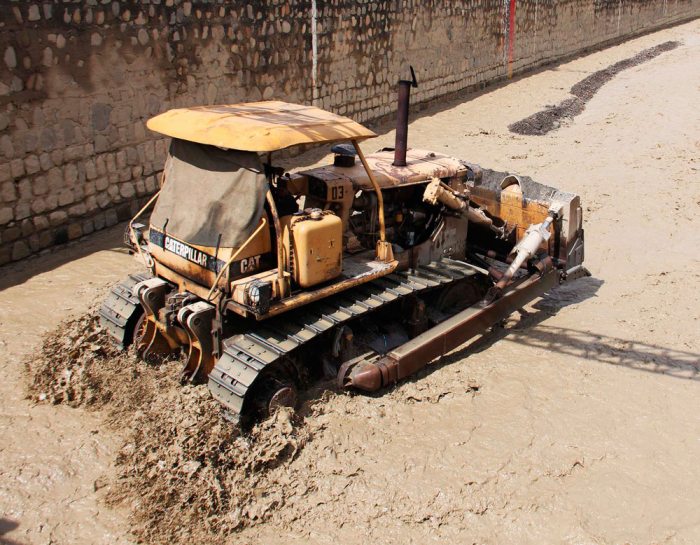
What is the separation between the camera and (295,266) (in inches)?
207

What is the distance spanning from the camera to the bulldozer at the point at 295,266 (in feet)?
16.9

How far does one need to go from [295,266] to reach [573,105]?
14392 millimetres

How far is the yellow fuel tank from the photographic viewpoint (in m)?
5.19

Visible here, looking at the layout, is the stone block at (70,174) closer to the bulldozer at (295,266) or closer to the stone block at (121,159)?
the stone block at (121,159)

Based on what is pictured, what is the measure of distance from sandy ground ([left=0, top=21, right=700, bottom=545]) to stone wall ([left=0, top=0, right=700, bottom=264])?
72cm

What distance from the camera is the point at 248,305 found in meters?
5.02

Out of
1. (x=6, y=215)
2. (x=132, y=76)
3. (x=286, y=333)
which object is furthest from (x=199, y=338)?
(x=132, y=76)

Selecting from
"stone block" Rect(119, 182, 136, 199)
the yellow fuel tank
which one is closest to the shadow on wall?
"stone block" Rect(119, 182, 136, 199)

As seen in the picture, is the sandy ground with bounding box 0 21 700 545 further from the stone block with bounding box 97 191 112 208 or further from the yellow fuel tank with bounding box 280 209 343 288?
the yellow fuel tank with bounding box 280 209 343 288

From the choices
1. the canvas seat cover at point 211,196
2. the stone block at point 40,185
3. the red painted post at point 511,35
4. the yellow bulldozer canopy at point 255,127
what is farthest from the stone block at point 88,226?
the red painted post at point 511,35

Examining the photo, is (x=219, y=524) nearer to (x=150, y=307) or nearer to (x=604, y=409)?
(x=150, y=307)

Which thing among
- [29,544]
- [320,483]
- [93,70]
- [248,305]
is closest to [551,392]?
[320,483]

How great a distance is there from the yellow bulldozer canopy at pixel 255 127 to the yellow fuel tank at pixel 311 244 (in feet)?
1.86

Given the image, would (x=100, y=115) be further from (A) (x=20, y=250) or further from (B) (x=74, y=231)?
Result: (A) (x=20, y=250)
